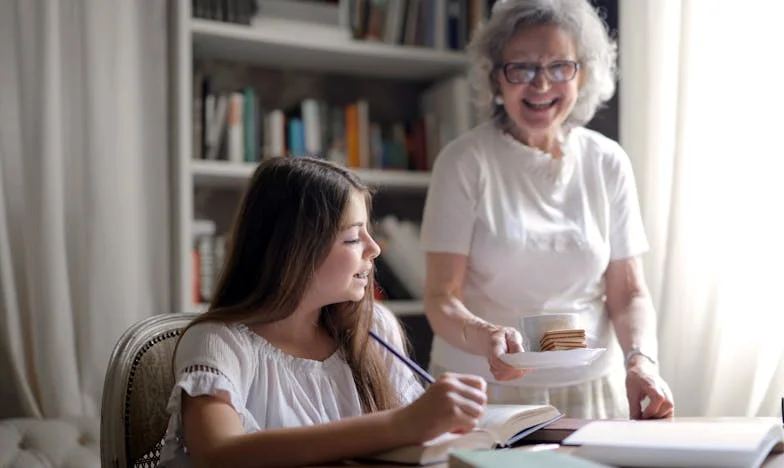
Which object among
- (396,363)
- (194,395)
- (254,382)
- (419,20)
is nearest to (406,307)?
(419,20)

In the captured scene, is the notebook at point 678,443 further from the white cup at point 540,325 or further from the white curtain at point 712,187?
the white curtain at point 712,187

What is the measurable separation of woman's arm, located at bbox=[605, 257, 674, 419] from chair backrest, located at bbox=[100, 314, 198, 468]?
0.75 meters

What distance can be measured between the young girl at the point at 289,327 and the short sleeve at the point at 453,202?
1.11ft

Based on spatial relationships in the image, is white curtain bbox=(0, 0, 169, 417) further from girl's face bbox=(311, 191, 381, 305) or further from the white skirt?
girl's face bbox=(311, 191, 381, 305)

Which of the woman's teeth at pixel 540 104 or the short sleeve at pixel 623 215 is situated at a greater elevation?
the woman's teeth at pixel 540 104

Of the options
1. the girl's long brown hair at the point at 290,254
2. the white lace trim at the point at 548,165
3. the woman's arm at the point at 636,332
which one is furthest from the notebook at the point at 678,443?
the white lace trim at the point at 548,165

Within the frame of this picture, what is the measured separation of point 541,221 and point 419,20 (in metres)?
1.49

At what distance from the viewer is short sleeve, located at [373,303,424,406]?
143 centimetres

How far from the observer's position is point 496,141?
1833 mm

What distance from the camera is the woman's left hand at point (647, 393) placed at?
139 centimetres

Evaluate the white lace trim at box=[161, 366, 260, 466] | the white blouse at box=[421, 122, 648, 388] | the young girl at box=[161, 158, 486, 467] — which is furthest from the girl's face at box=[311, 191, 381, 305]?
the white blouse at box=[421, 122, 648, 388]

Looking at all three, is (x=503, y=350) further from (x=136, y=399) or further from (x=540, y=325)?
(x=136, y=399)

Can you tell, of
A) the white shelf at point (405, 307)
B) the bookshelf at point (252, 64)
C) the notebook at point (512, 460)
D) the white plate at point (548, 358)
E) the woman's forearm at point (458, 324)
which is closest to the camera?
the notebook at point (512, 460)

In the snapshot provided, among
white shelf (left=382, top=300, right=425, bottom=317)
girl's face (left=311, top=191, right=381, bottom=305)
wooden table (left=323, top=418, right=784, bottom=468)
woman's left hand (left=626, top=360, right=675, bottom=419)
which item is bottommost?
white shelf (left=382, top=300, right=425, bottom=317)
